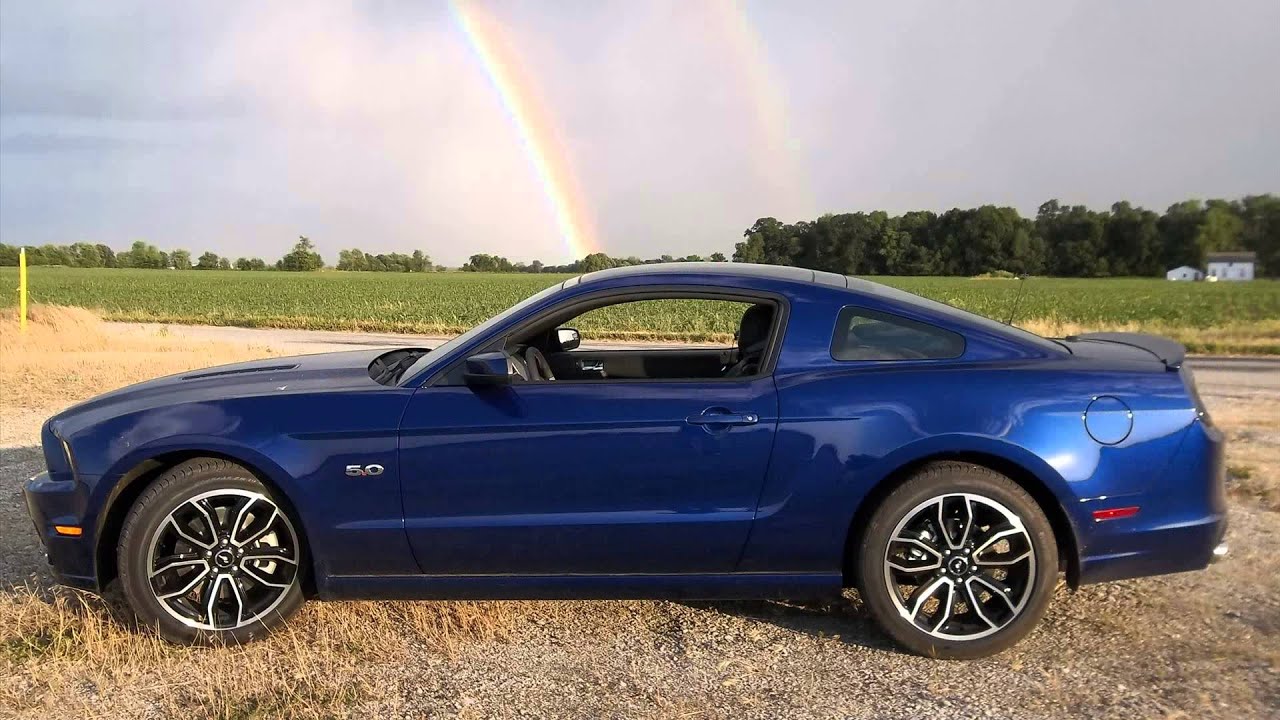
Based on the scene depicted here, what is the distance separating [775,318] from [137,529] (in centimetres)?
249

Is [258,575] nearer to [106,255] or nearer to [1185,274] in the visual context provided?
[1185,274]

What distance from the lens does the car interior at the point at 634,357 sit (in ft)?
10.9

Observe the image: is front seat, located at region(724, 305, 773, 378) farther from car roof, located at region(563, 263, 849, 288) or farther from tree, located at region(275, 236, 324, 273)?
tree, located at region(275, 236, 324, 273)

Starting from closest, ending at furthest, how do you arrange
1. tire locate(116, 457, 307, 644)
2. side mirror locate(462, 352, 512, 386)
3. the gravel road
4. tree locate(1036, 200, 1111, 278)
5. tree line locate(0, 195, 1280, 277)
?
the gravel road
side mirror locate(462, 352, 512, 386)
tire locate(116, 457, 307, 644)
tree line locate(0, 195, 1280, 277)
tree locate(1036, 200, 1111, 278)

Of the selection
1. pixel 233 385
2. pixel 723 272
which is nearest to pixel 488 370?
pixel 723 272

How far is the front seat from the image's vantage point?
324 centimetres

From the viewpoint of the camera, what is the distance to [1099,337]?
13.1 ft

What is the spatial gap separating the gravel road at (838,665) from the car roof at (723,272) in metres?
1.37

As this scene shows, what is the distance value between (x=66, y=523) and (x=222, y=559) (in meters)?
0.60

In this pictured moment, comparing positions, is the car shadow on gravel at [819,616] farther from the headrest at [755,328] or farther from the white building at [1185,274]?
the white building at [1185,274]

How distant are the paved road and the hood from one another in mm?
3686

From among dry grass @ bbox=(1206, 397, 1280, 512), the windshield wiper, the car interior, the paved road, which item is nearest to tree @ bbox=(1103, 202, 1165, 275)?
the paved road

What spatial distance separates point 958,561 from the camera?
3090 mm

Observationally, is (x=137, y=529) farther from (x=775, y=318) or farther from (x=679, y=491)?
(x=775, y=318)
